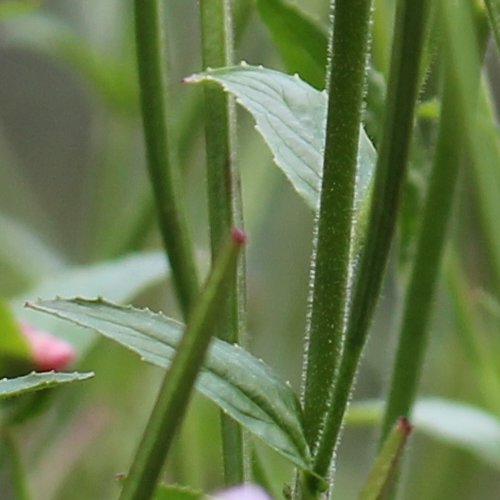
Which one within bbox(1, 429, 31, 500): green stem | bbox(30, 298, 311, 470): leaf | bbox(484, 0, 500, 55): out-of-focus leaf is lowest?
bbox(1, 429, 31, 500): green stem

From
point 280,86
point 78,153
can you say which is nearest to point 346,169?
point 280,86

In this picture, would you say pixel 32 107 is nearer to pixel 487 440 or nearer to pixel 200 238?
pixel 200 238

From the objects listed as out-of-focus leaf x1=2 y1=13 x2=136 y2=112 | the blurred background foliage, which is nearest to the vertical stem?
the blurred background foliage

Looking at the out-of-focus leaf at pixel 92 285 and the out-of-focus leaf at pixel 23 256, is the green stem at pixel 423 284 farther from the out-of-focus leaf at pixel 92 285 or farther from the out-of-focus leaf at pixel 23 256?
the out-of-focus leaf at pixel 23 256

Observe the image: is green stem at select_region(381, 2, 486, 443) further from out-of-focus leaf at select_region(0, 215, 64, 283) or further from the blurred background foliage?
out-of-focus leaf at select_region(0, 215, 64, 283)

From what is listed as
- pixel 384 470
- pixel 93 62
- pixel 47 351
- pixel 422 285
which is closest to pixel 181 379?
pixel 384 470

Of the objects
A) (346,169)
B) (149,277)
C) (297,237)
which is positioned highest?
(346,169)
